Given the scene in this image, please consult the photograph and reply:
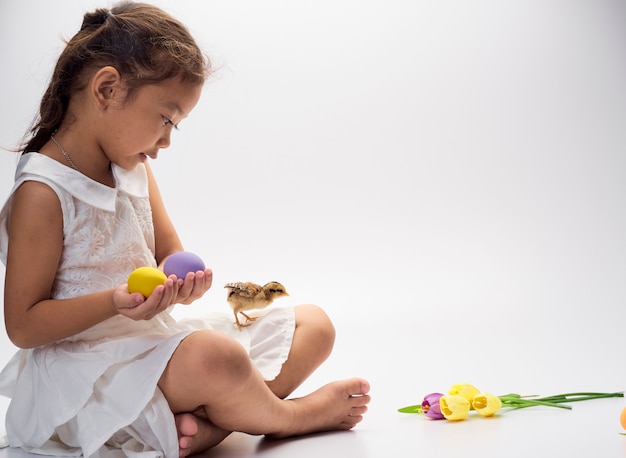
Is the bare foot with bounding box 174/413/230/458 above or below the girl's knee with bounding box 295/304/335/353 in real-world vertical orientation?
below

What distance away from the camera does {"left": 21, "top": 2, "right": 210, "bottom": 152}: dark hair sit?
1.72 metres

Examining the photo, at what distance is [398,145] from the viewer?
331 cm

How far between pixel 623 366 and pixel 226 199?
5.02 ft

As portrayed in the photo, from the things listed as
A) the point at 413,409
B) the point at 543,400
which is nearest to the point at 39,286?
the point at 413,409

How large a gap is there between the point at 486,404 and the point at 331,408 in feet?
1.02

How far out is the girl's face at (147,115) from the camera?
1.73m

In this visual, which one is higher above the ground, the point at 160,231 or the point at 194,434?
the point at 160,231

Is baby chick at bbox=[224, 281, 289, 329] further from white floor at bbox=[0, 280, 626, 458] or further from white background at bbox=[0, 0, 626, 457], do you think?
white background at bbox=[0, 0, 626, 457]

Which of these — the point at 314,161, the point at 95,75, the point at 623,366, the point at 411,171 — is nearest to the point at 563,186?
the point at 411,171

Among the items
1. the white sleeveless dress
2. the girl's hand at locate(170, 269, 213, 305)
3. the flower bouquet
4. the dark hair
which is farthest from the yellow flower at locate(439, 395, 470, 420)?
the dark hair

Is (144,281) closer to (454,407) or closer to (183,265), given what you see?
(183,265)

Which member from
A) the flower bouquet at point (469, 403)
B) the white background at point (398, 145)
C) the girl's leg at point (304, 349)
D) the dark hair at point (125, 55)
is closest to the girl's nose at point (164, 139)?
the dark hair at point (125, 55)

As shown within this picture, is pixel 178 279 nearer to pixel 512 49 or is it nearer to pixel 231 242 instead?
pixel 231 242

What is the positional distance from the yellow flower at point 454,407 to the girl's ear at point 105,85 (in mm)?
877
